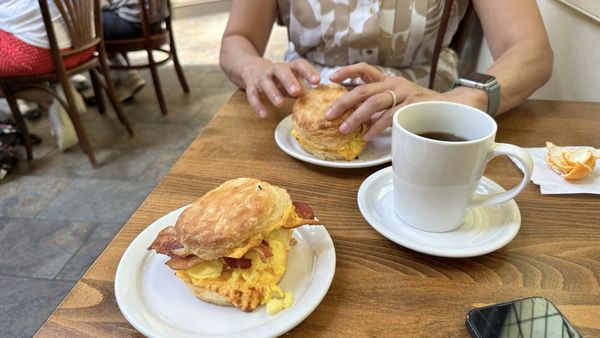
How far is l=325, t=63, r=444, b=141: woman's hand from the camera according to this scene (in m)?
0.78

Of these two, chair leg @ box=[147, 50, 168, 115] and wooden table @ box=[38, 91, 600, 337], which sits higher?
wooden table @ box=[38, 91, 600, 337]

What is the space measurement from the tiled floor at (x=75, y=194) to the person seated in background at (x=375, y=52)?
3.62 feet

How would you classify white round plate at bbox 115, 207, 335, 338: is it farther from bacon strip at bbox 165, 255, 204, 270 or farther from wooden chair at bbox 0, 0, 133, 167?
wooden chair at bbox 0, 0, 133, 167

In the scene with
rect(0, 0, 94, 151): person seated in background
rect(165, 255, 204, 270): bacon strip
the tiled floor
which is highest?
rect(165, 255, 204, 270): bacon strip

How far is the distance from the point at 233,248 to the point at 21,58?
206 cm

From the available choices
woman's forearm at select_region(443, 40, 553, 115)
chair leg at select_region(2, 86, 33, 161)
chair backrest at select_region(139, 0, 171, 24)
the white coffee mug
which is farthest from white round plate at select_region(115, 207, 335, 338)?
chair backrest at select_region(139, 0, 171, 24)

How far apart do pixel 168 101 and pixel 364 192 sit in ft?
9.29

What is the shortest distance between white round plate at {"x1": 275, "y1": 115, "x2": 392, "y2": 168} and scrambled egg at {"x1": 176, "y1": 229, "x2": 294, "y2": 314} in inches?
11.1

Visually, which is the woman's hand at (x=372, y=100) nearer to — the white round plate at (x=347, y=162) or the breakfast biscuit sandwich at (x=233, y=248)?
the white round plate at (x=347, y=162)

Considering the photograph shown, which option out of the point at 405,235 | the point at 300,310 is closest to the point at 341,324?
the point at 300,310

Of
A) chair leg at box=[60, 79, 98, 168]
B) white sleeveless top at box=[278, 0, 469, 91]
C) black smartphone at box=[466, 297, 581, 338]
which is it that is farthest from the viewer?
chair leg at box=[60, 79, 98, 168]

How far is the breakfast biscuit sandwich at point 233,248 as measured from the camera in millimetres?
473

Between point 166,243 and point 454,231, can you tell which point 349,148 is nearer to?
point 454,231

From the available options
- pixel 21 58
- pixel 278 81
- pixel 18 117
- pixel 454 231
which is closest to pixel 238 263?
pixel 454 231
